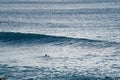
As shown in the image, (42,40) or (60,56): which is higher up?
(42,40)

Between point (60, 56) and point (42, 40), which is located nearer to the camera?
point (60, 56)

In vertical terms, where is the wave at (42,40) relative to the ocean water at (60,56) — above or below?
above

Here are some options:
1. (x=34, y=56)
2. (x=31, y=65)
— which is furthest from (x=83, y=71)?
(x=34, y=56)

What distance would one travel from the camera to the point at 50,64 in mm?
50969

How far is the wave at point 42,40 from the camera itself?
7071 cm

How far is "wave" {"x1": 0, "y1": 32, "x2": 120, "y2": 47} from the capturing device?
7071cm

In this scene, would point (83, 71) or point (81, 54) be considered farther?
point (81, 54)

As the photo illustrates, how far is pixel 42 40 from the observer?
7688cm

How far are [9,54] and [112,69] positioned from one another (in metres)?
17.0

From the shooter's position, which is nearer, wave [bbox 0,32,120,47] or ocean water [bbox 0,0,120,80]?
ocean water [bbox 0,0,120,80]

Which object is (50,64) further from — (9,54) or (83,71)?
(9,54)

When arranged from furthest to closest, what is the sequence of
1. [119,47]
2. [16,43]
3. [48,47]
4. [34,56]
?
1. [16,43]
2. [48,47]
3. [119,47]
4. [34,56]

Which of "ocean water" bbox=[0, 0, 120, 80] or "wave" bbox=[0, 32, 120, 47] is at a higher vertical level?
"wave" bbox=[0, 32, 120, 47]

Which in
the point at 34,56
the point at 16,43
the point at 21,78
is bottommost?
the point at 21,78
